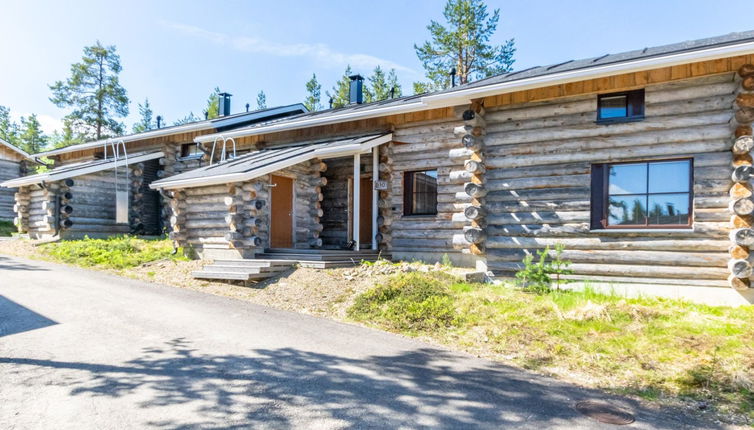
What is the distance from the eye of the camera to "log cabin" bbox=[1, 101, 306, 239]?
16.4 metres

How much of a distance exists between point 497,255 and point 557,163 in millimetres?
2260

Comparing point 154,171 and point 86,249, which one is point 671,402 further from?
point 154,171

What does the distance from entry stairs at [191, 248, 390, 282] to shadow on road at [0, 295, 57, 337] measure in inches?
141

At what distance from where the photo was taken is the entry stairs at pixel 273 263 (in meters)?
10.1

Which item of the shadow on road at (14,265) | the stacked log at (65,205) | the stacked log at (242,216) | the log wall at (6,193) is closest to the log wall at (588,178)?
the stacked log at (242,216)

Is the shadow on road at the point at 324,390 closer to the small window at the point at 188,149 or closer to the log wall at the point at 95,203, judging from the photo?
the log wall at the point at 95,203

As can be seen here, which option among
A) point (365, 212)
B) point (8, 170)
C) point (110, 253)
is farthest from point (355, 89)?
point (8, 170)

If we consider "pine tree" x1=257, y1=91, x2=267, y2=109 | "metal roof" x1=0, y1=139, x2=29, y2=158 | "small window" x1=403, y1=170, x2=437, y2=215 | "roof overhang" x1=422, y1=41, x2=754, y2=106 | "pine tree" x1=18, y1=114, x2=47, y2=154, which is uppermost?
"pine tree" x1=257, y1=91, x2=267, y2=109

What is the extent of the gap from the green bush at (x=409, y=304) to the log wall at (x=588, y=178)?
2.12m

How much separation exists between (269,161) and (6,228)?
62.6ft

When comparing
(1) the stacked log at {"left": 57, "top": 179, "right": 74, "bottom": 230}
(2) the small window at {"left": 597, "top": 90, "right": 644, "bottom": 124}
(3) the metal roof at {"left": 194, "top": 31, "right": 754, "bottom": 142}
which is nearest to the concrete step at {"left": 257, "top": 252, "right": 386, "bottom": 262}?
(3) the metal roof at {"left": 194, "top": 31, "right": 754, "bottom": 142}

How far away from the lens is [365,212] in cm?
1454

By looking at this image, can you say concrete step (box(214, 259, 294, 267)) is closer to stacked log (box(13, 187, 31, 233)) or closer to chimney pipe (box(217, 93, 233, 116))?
stacked log (box(13, 187, 31, 233))

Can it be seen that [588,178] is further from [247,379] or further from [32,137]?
[32,137]
